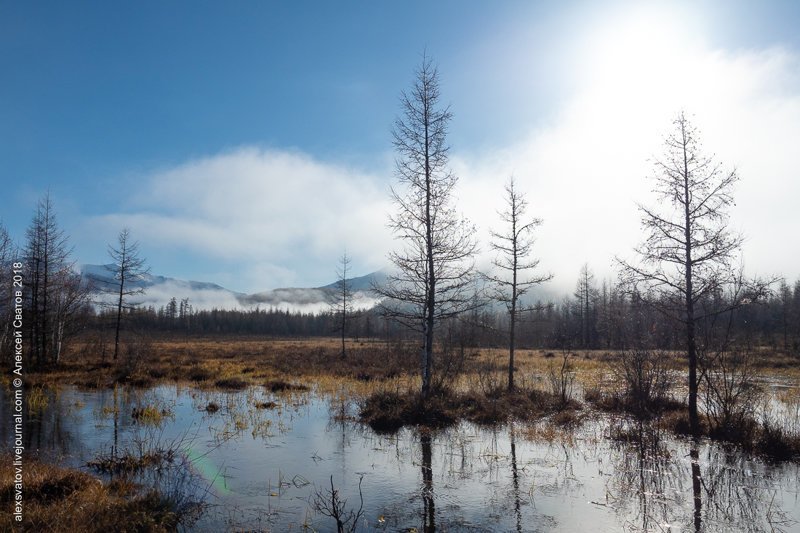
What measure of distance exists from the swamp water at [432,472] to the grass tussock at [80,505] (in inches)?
23.5

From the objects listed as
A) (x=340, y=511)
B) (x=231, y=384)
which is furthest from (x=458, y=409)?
(x=231, y=384)

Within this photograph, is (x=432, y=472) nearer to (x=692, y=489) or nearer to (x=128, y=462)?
(x=692, y=489)

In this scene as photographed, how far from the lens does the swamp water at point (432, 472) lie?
27.7 ft

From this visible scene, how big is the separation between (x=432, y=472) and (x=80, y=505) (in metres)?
6.63

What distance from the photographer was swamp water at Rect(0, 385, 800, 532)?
8.44m

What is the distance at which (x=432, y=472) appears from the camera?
11.1 metres

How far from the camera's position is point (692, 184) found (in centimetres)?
1506

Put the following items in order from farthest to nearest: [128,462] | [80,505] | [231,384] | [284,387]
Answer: [231,384], [284,387], [128,462], [80,505]

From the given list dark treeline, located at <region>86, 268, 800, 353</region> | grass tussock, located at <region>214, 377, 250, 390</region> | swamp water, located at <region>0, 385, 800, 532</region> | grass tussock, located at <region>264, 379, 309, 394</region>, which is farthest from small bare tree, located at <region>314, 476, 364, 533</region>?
grass tussock, located at <region>214, 377, 250, 390</region>

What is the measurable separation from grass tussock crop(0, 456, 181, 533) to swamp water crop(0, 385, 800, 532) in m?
0.60

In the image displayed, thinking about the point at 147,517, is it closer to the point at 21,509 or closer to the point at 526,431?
the point at 21,509

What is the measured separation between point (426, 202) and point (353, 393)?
9275 mm

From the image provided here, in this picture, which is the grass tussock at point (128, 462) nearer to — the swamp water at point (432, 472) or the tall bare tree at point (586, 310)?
the swamp water at point (432, 472)

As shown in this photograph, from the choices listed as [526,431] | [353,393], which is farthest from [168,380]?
[526,431]
